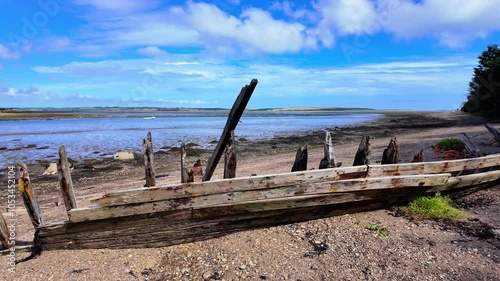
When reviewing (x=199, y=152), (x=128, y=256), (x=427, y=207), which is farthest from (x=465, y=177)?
(x=199, y=152)

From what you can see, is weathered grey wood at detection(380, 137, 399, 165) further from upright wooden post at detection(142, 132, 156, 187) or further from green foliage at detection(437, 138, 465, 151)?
green foliage at detection(437, 138, 465, 151)

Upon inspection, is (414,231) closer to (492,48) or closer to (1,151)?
(1,151)

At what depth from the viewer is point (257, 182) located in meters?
5.57

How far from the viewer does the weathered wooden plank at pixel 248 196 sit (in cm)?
534

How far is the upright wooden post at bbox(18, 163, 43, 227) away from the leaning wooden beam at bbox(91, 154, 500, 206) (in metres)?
1.00

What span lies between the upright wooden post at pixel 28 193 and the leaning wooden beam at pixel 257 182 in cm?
100

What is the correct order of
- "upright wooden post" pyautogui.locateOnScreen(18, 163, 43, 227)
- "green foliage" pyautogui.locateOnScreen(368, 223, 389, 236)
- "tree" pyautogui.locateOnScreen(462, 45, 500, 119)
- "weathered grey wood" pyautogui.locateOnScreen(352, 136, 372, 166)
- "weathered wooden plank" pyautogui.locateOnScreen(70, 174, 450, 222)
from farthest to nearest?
"tree" pyautogui.locateOnScreen(462, 45, 500, 119)
"weathered grey wood" pyautogui.locateOnScreen(352, 136, 372, 166)
"green foliage" pyautogui.locateOnScreen(368, 223, 389, 236)
"weathered wooden plank" pyautogui.locateOnScreen(70, 174, 450, 222)
"upright wooden post" pyautogui.locateOnScreen(18, 163, 43, 227)

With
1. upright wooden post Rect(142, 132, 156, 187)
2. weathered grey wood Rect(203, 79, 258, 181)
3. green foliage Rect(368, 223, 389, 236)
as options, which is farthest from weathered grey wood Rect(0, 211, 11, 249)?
green foliage Rect(368, 223, 389, 236)

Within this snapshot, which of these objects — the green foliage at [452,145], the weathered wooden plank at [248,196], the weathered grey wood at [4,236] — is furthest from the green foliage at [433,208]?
the weathered grey wood at [4,236]

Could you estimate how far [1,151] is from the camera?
2095cm

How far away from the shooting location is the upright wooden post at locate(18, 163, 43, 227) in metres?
5.18

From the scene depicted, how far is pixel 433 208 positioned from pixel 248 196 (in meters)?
3.46

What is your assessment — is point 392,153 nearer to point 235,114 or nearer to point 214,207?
point 235,114

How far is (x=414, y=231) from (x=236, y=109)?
3531mm
